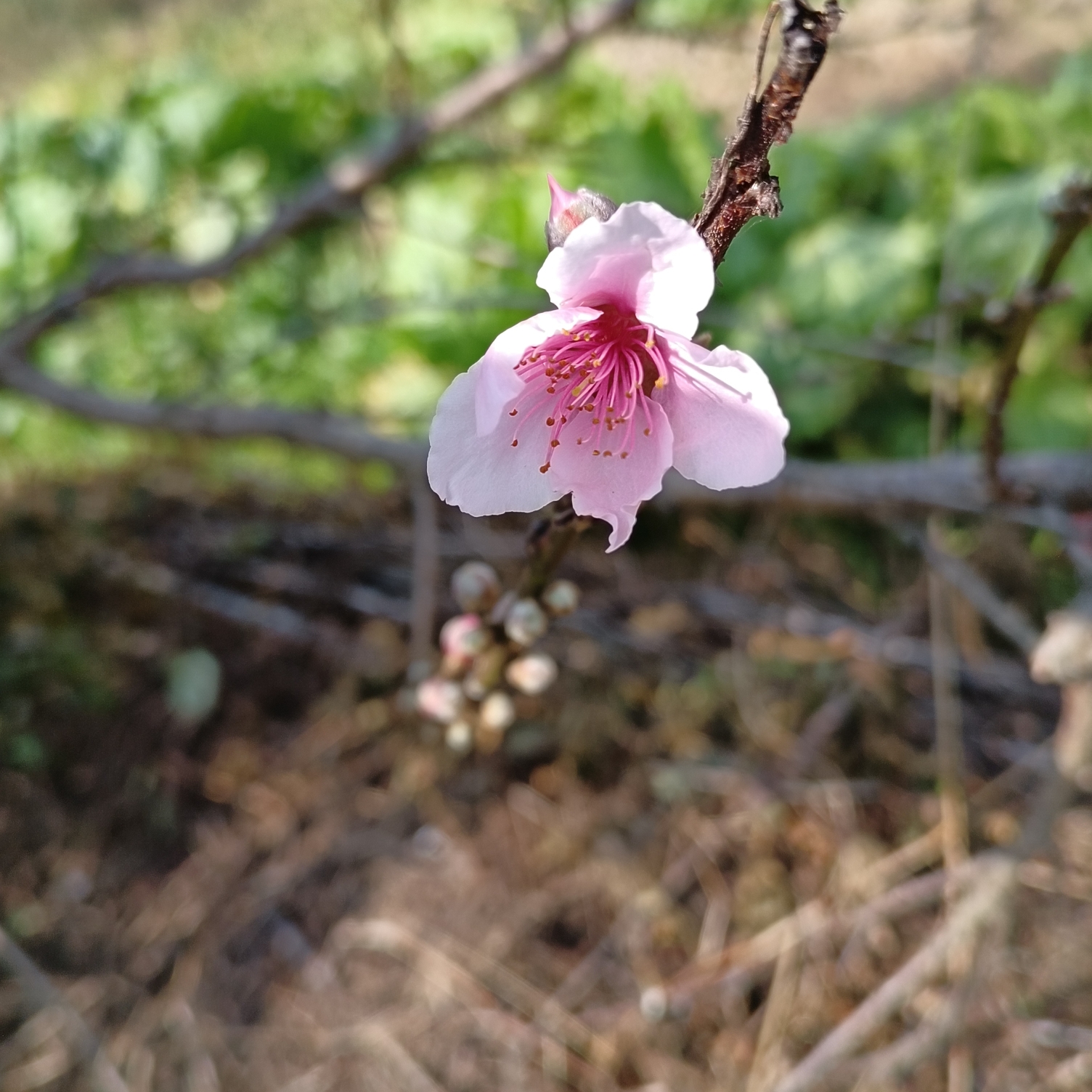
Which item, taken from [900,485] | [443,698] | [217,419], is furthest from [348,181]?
[443,698]

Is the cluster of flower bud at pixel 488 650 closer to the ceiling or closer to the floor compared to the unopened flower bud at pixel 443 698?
closer to the ceiling

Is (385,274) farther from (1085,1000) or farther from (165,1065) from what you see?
(1085,1000)

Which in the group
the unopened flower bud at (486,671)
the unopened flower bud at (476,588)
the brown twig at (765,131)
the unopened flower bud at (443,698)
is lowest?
the unopened flower bud at (443,698)

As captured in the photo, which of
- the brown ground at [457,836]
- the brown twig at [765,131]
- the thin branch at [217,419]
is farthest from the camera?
the thin branch at [217,419]

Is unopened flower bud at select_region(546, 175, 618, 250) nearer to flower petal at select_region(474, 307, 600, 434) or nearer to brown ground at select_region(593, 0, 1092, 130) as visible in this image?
flower petal at select_region(474, 307, 600, 434)

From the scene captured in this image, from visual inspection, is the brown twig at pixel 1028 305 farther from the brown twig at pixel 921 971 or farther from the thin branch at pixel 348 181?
the thin branch at pixel 348 181

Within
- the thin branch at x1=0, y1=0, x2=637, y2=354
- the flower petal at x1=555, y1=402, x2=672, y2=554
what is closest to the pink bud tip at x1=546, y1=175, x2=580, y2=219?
the flower petal at x1=555, y1=402, x2=672, y2=554

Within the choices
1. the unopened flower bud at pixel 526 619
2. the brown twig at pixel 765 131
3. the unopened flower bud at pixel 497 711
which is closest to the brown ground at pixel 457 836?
the unopened flower bud at pixel 497 711
